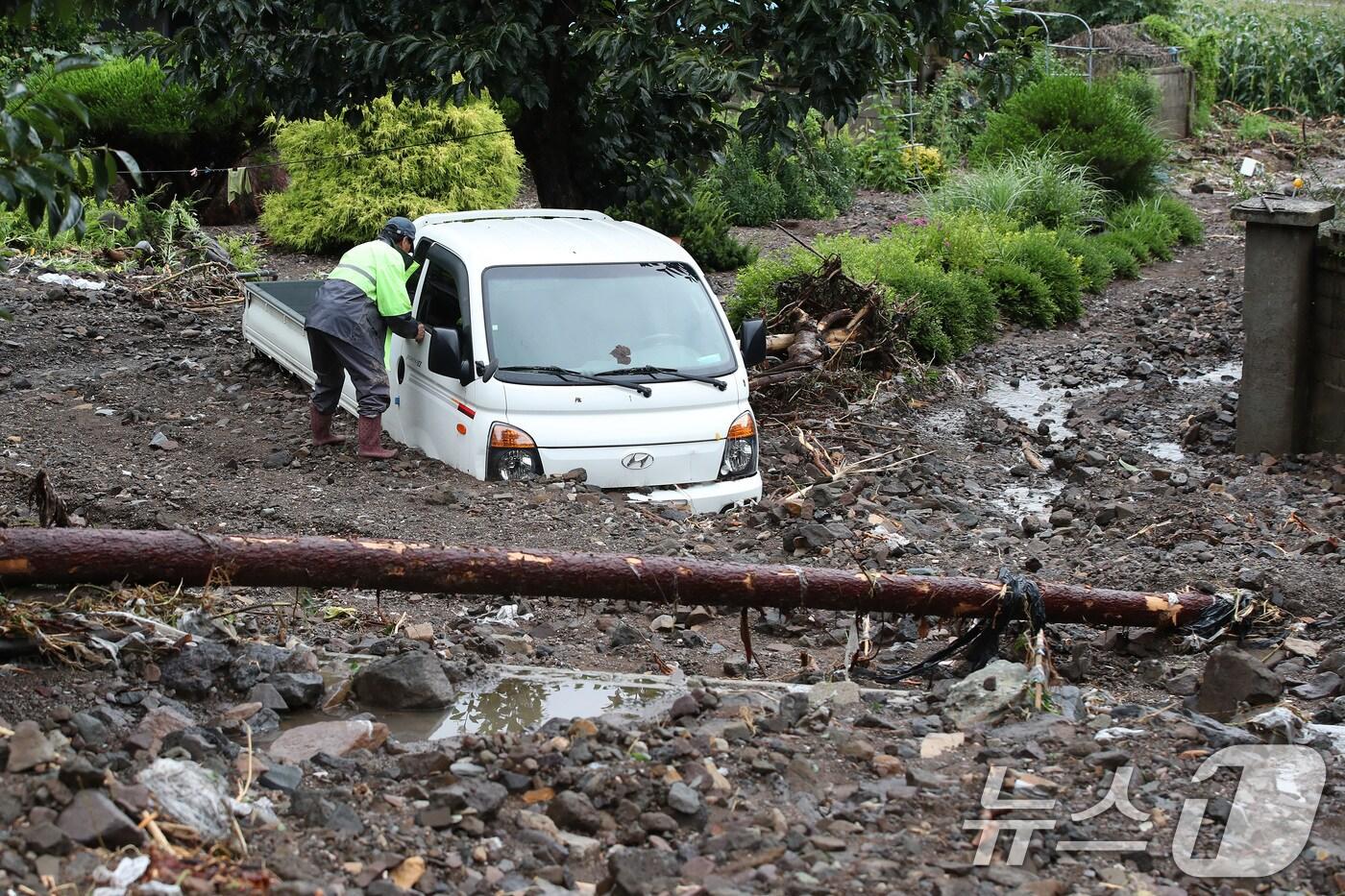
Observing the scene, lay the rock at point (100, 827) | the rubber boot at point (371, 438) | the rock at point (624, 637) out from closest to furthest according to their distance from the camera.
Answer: the rock at point (100, 827), the rock at point (624, 637), the rubber boot at point (371, 438)

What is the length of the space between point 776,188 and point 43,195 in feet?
52.7

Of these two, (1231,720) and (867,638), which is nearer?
(1231,720)

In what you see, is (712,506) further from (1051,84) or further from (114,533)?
(1051,84)

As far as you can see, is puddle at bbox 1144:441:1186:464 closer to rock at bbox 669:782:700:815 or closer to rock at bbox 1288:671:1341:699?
rock at bbox 1288:671:1341:699

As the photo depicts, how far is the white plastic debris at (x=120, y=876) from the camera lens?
3.25 m

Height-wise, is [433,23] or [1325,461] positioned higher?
[433,23]

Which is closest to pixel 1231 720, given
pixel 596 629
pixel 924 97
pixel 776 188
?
pixel 596 629

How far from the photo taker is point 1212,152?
27188 millimetres

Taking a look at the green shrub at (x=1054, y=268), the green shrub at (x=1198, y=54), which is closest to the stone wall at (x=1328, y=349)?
the green shrub at (x=1054, y=268)

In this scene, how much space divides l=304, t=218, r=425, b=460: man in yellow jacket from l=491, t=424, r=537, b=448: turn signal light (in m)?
1.08

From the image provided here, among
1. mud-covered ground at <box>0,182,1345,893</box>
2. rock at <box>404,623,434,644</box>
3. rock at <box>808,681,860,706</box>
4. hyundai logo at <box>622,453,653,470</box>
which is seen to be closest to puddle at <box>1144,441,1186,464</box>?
mud-covered ground at <box>0,182,1345,893</box>

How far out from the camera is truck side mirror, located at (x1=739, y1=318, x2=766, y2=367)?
8.56 meters

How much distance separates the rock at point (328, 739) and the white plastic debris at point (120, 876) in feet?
2.84

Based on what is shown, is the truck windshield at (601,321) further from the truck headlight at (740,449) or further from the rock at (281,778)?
the rock at (281,778)
